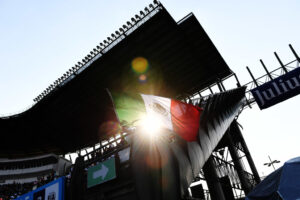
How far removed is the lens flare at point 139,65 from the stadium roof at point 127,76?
377 mm

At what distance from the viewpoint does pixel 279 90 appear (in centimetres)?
1688

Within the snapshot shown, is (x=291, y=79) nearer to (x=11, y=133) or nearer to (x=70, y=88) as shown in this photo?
(x=70, y=88)

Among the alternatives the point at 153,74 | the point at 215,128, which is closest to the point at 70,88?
the point at 153,74

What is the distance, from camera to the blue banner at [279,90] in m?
16.2

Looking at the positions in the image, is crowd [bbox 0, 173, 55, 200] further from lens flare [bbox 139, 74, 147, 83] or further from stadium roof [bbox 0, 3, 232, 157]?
lens flare [bbox 139, 74, 147, 83]

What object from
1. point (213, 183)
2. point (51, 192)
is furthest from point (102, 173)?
point (213, 183)

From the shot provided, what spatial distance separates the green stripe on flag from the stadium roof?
13623mm

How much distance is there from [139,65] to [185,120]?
50.0 feet

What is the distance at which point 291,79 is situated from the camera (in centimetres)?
1642

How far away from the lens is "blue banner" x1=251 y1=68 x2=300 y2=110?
53.2 ft

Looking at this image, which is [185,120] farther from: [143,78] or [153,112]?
[143,78]

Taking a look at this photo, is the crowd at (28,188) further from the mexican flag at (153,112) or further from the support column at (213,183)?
the support column at (213,183)

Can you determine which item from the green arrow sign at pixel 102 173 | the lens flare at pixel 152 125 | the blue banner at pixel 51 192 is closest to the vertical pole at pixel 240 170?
the green arrow sign at pixel 102 173

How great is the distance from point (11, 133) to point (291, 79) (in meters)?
37.7
